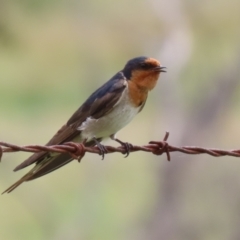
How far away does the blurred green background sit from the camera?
10367mm

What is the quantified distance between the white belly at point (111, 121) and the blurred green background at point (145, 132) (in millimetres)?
2164

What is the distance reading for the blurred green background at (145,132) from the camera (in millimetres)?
10367

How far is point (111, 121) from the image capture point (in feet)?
16.7

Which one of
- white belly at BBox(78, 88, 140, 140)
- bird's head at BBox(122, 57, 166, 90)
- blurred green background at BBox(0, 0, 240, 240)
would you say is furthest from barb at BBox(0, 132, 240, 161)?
blurred green background at BBox(0, 0, 240, 240)

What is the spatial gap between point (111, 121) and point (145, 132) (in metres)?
10.9

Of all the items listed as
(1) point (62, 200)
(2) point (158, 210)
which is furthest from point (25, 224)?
(2) point (158, 210)

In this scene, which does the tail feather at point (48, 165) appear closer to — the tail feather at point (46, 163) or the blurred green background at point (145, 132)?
the tail feather at point (46, 163)

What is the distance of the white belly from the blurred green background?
2.16 m

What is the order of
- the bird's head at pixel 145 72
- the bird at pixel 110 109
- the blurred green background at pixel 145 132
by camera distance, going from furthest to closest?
the blurred green background at pixel 145 132
the bird's head at pixel 145 72
the bird at pixel 110 109

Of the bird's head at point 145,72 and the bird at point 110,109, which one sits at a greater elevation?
the bird's head at point 145,72

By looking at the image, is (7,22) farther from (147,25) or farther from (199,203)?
(147,25)

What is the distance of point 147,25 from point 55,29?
3.64 m

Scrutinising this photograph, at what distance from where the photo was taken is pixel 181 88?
12797mm

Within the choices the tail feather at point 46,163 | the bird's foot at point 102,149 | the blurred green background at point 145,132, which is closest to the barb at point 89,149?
the bird's foot at point 102,149
